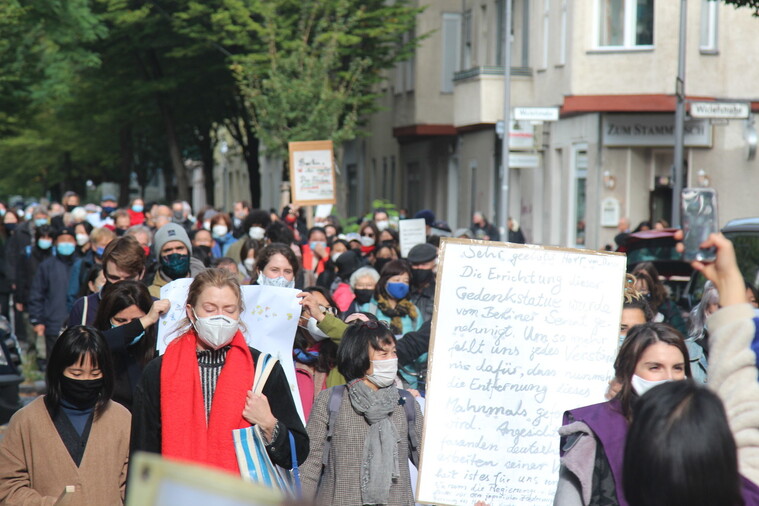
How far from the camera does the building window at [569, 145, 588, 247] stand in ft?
99.9

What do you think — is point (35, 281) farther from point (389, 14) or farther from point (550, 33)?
point (389, 14)

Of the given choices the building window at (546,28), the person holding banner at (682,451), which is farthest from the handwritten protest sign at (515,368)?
the building window at (546,28)

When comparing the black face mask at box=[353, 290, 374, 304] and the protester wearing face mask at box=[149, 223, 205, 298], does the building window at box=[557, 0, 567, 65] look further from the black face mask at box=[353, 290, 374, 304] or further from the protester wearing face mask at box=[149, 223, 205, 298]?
the protester wearing face mask at box=[149, 223, 205, 298]

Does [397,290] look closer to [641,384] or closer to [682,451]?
[641,384]

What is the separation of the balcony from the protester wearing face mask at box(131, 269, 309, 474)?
28235 millimetres

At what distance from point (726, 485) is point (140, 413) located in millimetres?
2879

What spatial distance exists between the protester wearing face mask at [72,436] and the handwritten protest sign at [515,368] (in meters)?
1.35

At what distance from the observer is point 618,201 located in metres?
28.9

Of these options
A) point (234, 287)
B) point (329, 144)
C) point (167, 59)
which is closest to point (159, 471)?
point (234, 287)

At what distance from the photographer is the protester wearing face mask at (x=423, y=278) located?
10777 mm

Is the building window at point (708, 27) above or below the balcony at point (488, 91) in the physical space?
above

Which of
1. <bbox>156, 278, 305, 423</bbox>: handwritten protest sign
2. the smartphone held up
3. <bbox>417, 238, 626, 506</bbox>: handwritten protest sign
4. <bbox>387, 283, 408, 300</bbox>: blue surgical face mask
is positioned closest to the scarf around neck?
<bbox>387, 283, 408, 300</bbox>: blue surgical face mask

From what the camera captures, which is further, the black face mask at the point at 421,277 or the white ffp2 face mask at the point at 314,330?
the black face mask at the point at 421,277

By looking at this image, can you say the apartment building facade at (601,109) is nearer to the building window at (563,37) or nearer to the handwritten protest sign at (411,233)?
the building window at (563,37)
